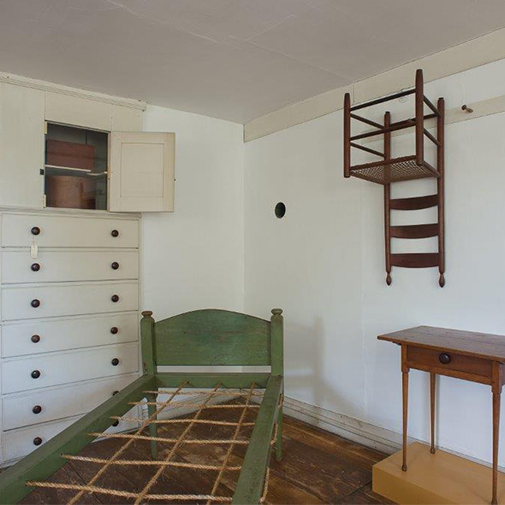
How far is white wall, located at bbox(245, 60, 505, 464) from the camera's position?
7.14 ft

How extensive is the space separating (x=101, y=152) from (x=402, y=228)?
79.4 inches

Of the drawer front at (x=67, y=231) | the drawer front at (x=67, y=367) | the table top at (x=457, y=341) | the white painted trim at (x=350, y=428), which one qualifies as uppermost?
the drawer front at (x=67, y=231)

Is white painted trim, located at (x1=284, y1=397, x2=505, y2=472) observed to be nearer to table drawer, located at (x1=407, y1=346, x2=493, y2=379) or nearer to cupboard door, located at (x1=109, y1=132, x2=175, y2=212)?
table drawer, located at (x1=407, y1=346, x2=493, y2=379)

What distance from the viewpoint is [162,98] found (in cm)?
304

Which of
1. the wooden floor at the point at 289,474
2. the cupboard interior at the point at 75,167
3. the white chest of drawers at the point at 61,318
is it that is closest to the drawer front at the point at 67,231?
the white chest of drawers at the point at 61,318

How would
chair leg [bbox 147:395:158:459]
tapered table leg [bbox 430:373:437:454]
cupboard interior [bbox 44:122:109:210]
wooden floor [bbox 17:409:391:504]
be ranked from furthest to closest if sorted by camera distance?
cupboard interior [bbox 44:122:109:210] < chair leg [bbox 147:395:158:459] < tapered table leg [bbox 430:373:437:454] < wooden floor [bbox 17:409:391:504]

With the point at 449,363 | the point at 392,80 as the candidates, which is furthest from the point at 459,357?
the point at 392,80

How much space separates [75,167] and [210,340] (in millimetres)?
1449

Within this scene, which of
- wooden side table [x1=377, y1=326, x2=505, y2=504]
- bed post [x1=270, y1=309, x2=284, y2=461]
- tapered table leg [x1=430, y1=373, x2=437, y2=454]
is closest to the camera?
wooden side table [x1=377, y1=326, x2=505, y2=504]

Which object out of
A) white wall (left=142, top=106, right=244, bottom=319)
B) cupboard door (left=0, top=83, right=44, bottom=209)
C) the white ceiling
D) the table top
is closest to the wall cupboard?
cupboard door (left=0, top=83, right=44, bottom=209)

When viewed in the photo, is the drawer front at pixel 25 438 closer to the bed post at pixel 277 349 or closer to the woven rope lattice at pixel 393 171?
the bed post at pixel 277 349

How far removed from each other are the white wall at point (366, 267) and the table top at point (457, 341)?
0.39ft

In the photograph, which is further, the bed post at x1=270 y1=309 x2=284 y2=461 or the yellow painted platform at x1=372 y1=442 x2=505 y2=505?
the bed post at x1=270 y1=309 x2=284 y2=461

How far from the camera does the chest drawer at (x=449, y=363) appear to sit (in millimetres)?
1805
